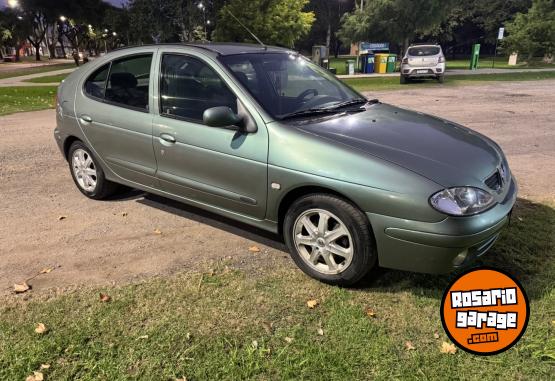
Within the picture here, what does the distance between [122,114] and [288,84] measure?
160 centimetres

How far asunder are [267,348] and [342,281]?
83 cm

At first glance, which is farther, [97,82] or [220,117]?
[97,82]

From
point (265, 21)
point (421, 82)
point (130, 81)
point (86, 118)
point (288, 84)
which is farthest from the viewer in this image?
point (265, 21)

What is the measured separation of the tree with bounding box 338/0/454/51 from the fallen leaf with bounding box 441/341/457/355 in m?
31.6

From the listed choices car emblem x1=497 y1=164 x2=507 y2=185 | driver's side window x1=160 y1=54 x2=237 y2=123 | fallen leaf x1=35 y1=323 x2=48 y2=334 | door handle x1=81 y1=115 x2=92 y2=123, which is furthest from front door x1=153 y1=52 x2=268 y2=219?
car emblem x1=497 y1=164 x2=507 y2=185

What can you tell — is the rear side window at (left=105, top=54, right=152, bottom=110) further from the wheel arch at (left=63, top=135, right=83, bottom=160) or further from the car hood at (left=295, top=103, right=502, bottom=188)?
the car hood at (left=295, top=103, right=502, bottom=188)

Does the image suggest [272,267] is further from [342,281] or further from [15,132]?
[15,132]

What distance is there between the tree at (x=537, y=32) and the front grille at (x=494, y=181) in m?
37.1

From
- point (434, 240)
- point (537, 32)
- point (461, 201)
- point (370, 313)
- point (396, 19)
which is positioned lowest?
point (370, 313)

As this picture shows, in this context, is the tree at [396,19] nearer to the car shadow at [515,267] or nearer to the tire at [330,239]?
the car shadow at [515,267]

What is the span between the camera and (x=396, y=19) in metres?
33.3

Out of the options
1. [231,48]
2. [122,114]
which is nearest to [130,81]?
[122,114]

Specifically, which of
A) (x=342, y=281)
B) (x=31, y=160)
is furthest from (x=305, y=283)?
(x=31, y=160)

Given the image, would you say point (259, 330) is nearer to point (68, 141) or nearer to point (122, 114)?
point (122, 114)
